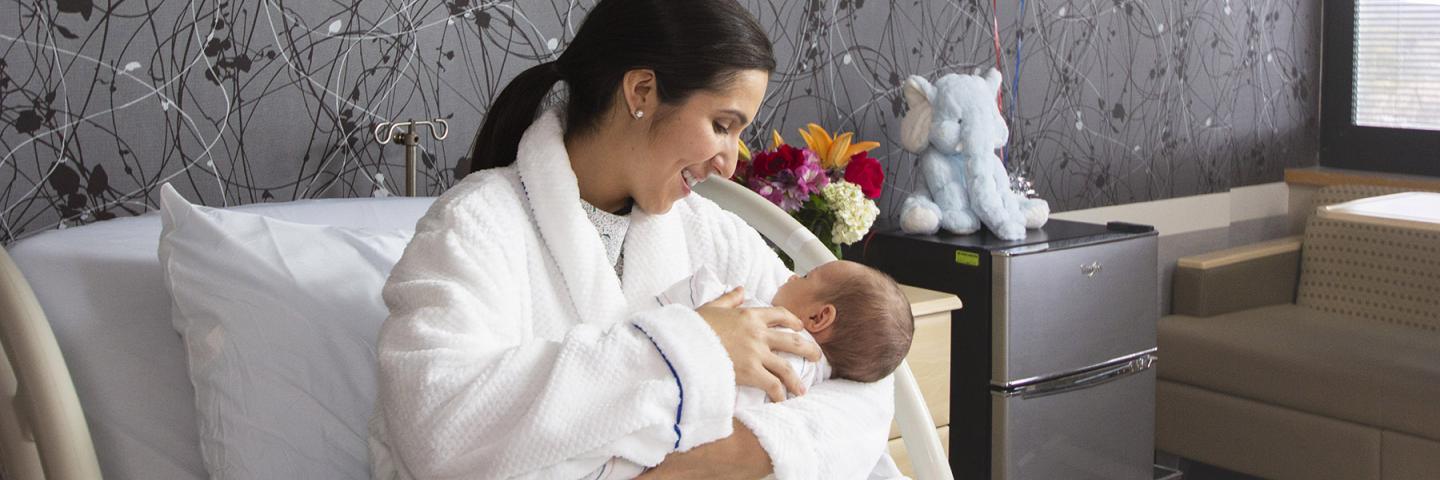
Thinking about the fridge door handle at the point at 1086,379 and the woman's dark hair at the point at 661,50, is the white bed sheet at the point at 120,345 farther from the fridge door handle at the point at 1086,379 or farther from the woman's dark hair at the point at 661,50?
the fridge door handle at the point at 1086,379

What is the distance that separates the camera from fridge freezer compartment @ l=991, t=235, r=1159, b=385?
259 cm

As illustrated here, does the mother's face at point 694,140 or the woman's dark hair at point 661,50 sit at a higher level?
the woman's dark hair at point 661,50

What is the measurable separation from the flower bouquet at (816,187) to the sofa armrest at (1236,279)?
1.49m

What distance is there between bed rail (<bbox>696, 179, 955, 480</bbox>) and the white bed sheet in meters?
0.87

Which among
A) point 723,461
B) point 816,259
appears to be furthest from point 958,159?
point 723,461

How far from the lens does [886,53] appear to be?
2979 millimetres

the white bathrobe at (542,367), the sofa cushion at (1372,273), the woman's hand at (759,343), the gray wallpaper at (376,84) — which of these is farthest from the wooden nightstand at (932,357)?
the sofa cushion at (1372,273)

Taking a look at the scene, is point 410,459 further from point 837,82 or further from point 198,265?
point 837,82

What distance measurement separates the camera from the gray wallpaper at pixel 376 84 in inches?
76.2

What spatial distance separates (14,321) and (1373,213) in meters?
2.47

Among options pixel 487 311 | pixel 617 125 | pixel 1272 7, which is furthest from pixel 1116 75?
pixel 487 311

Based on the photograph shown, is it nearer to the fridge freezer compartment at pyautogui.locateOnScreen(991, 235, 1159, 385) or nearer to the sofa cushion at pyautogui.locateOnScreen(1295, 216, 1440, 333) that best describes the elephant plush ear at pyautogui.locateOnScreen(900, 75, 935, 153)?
the fridge freezer compartment at pyautogui.locateOnScreen(991, 235, 1159, 385)

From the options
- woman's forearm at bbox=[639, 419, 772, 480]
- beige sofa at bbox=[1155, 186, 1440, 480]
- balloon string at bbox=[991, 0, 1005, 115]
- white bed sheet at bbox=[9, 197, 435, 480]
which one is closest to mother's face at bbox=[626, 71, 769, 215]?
woman's forearm at bbox=[639, 419, 772, 480]

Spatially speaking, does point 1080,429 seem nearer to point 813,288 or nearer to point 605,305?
point 813,288
